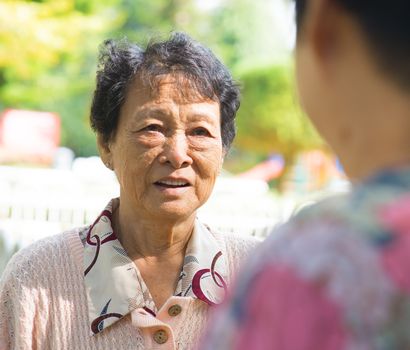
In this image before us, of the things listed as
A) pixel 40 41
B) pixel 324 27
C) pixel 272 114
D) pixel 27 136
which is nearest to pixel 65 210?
pixel 324 27

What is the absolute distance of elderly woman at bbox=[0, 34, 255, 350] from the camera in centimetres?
237

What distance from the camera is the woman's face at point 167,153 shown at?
8.21 feet

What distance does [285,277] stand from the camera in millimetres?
720

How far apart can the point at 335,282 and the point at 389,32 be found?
0.72 feet

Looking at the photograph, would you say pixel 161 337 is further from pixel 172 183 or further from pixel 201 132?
pixel 201 132

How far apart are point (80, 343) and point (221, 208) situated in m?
3.44

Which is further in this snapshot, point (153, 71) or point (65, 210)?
point (65, 210)

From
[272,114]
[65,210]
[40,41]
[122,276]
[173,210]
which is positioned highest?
[40,41]

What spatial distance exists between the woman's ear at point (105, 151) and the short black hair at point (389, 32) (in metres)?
1.94

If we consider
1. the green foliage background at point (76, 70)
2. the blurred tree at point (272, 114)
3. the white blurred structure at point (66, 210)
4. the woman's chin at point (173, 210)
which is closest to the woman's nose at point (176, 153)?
the woman's chin at point (173, 210)

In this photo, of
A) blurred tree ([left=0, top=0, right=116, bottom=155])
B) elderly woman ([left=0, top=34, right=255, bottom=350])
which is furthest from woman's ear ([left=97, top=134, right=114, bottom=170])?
blurred tree ([left=0, top=0, right=116, bottom=155])

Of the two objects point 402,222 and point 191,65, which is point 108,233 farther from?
point 402,222

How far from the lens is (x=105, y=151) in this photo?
267 centimetres

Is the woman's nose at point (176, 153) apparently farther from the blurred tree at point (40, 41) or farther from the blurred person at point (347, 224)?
the blurred tree at point (40, 41)
